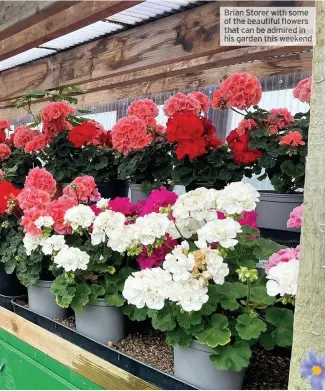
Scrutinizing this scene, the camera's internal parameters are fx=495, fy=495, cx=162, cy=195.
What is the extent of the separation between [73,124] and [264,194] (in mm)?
1083

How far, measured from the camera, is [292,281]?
0.87 metres

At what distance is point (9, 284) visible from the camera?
1.74 meters

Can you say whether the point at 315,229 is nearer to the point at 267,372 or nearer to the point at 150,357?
the point at 267,372

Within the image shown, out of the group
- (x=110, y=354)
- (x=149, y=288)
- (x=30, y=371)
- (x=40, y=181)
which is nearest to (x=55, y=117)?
(x=40, y=181)

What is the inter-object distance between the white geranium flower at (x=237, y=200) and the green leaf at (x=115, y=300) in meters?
0.37

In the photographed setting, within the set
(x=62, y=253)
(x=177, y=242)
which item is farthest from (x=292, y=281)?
(x=62, y=253)

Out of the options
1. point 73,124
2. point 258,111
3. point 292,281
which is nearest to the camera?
point 292,281

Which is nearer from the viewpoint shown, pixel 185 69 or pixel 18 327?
pixel 18 327

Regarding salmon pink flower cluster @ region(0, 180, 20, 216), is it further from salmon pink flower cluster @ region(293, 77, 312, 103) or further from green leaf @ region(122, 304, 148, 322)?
salmon pink flower cluster @ region(293, 77, 312, 103)

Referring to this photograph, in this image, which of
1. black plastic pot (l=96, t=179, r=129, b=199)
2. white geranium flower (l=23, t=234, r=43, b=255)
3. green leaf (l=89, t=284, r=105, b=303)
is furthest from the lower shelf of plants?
black plastic pot (l=96, t=179, r=129, b=199)

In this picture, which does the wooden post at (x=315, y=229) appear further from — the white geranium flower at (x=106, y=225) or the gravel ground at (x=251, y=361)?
the white geranium flower at (x=106, y=225)

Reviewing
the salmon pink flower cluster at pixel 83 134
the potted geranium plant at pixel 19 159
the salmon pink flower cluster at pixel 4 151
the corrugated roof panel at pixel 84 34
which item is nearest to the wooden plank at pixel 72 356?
the salmon pink flower cluster at pixel 83 134

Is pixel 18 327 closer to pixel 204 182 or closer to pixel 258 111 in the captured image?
pixel 204 182

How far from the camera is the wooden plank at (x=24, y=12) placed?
1466 mm
